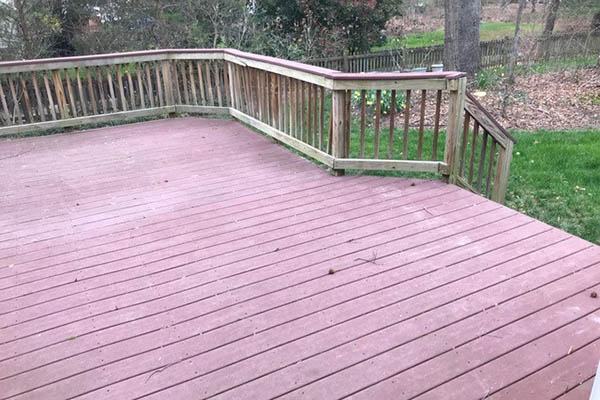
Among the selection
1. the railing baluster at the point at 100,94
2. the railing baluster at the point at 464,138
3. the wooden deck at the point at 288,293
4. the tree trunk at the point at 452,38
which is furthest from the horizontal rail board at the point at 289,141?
the tree trunk at the point at 452,38

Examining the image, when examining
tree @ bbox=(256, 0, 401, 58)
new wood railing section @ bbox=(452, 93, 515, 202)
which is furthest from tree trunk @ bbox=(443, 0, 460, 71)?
new wood railing section @ bbox=(452, 93, 515, 202)

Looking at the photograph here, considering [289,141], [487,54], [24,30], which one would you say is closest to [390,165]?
[289,141]

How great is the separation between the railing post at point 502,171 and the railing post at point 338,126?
137cm

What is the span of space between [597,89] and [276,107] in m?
6.40

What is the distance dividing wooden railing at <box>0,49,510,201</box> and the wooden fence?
11.4ft

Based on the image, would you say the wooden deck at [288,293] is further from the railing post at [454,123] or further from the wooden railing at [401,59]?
the wooden railing at [401,59]

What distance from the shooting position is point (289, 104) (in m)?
5.14

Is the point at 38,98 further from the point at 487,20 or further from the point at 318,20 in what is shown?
the point at 487,20

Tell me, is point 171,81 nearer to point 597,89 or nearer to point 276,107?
point 276,107

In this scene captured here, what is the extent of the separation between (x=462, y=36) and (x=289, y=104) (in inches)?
225

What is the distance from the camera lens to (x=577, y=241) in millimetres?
3293

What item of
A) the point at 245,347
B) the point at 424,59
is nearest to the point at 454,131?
the point at 245,347

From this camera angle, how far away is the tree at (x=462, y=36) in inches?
366

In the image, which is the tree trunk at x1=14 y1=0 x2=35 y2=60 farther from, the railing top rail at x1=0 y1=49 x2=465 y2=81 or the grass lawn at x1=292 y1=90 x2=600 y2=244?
the grass lawn at x1=292 y1=90 x2=600 y2=244
